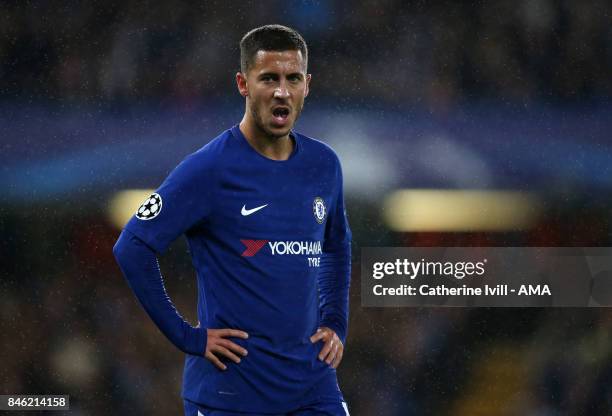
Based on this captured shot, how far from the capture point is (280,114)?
9.96 ft

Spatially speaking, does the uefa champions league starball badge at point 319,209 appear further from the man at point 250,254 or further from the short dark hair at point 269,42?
the short dark hair at point 269,42

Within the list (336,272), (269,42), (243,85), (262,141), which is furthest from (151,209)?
(336,272)

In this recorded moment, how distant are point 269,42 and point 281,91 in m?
0.18

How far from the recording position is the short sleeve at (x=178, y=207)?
116 inches

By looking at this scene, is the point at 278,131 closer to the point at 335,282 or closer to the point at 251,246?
the point at 251,246

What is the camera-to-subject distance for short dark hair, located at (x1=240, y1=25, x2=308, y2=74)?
10.0 feet

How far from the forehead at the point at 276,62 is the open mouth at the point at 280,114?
0.13m

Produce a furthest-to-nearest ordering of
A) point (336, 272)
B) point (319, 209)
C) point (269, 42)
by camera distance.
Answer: point (336, 272)
point (319, 209)
point (269, 42)

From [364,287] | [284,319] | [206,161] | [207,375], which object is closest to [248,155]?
[206,161]

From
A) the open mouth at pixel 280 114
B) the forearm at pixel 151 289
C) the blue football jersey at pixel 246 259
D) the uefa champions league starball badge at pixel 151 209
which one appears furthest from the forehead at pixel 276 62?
the forearm at pixel 151 289

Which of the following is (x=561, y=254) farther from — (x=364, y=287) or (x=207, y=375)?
(x=207, y=375)

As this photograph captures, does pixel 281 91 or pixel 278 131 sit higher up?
pixel 281 91

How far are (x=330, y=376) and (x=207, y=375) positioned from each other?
44 centimetres

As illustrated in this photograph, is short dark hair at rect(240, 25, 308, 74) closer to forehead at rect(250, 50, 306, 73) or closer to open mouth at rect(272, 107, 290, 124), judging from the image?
forehead at rect(250, 50, 306, 73)
